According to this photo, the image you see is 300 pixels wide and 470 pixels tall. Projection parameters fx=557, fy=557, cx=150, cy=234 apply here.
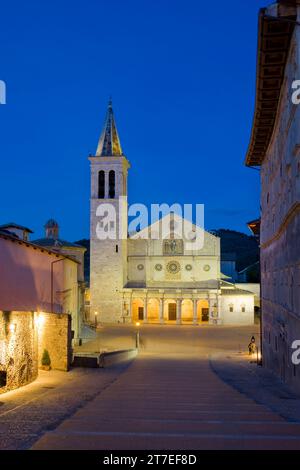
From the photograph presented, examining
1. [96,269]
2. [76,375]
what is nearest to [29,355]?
[76,375]

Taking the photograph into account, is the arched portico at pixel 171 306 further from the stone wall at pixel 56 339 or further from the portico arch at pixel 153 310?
the stone wall at pixel 56 339

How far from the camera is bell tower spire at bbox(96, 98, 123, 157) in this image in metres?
60.0

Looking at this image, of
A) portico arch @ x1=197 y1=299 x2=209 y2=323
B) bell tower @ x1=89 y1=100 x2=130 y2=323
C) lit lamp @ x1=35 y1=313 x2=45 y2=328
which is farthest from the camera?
portico arch @ x1=197 y1=299 x2=209 y2=323

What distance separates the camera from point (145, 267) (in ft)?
198

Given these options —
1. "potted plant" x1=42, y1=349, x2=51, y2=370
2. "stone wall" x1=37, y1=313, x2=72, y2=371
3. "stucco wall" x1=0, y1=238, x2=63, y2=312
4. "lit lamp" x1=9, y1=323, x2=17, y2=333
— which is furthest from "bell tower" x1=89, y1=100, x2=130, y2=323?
"lit lamp" x1=9, y1=323, x2=17, y2=333

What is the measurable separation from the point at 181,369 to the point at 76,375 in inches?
173

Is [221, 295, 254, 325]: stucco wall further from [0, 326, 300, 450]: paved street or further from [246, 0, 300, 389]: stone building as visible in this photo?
[0, 326, 300, 450]: paved street

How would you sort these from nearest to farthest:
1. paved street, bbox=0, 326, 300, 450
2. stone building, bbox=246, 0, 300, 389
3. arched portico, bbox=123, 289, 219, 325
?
paved street, bbox=0, 326, 300, 450 → stone building, bbox=246, 0, 300, 389 → arched portico, bbox=123, 289, 219, 325

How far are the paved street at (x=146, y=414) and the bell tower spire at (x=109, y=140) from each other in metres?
40.1

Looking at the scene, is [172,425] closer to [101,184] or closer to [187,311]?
[101,184]

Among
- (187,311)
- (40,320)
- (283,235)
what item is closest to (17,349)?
(40,320)

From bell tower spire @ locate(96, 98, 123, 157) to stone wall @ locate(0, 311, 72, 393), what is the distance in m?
39.6

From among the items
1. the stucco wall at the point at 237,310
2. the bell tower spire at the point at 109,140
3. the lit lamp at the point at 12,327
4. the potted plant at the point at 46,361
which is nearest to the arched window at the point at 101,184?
the bell tower spire at the point at 109,140

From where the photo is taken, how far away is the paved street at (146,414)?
6.75 meters
